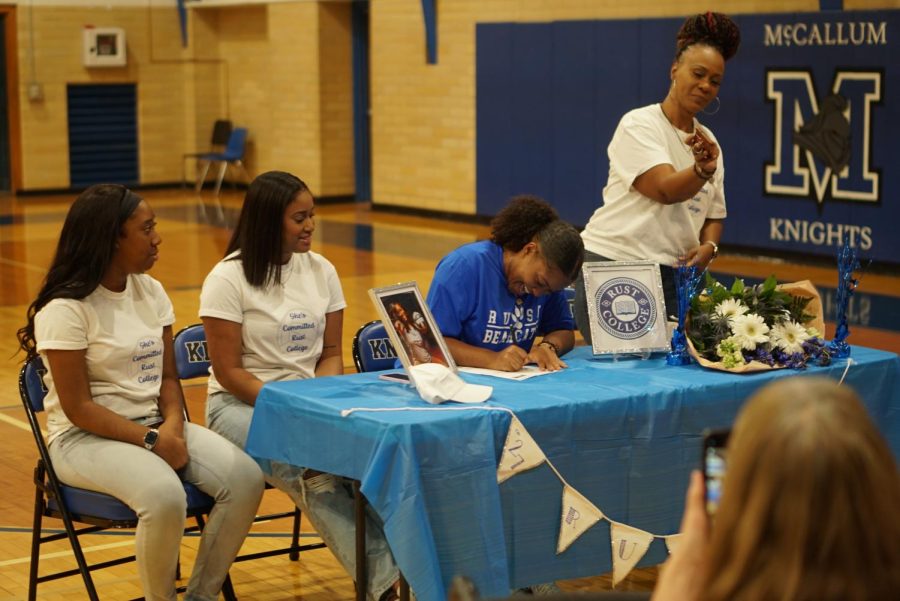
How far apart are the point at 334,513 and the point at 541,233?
990 millimetres

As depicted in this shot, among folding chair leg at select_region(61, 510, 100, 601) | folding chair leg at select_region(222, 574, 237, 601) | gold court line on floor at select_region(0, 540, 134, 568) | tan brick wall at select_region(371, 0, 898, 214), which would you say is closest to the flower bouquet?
folding chair leg at select_region(222, 574, 237, 601)

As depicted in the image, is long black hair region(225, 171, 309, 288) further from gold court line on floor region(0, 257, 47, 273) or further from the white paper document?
gold court line on floor region(0, 257, 47, 273)

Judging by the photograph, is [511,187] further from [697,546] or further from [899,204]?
[697,546]

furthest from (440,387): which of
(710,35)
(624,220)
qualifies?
(710,35)

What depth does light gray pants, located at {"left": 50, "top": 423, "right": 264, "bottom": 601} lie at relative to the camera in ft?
11.4

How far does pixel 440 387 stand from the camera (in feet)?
11.4

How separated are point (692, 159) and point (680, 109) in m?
0.17

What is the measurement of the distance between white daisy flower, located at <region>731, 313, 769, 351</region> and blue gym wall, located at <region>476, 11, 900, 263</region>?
23.8 ft

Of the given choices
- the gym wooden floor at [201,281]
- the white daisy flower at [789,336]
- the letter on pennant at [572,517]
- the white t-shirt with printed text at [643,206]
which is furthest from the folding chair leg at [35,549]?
the white daisy flower at [789,336]

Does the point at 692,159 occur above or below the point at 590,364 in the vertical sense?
above

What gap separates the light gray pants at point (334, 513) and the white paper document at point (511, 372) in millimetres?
476

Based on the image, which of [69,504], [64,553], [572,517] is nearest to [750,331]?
[572,517]

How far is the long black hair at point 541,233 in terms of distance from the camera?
12.4 feet

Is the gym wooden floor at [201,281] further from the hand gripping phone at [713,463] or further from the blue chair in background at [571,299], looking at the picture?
the hand gripping phone at [713,463]
